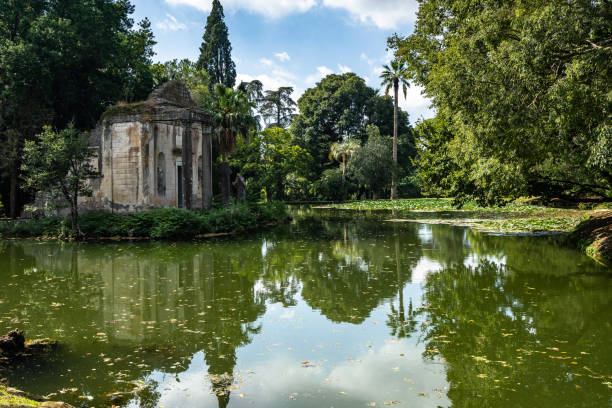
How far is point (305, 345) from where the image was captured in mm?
7109

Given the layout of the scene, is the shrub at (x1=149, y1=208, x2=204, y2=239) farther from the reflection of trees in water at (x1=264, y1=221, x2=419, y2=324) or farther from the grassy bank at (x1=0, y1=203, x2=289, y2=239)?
the reflection of trees in water at (x1=264, y1=221, x2=419, y2=324)

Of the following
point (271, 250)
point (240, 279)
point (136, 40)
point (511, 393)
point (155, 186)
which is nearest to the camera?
point (511, 393)

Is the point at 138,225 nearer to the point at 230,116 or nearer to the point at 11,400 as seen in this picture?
the point at 230,116

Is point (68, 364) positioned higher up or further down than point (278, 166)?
further down

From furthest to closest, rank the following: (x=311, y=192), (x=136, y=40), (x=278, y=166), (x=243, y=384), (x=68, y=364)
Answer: (x=311, y=192), (x=278, y=166), (x=136, y=40), (x=68, y=364), (x=243, y=384)

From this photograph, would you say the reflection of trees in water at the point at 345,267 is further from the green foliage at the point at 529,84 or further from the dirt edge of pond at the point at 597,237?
the dirt edge of pond at the point at 597,237

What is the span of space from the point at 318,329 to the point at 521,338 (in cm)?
339

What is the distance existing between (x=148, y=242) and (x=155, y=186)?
5435 mm

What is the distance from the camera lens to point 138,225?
2217cm

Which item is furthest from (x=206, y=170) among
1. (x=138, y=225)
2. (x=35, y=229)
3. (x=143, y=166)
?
(x=35, y=229)

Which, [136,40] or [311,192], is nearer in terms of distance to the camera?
[136,40]

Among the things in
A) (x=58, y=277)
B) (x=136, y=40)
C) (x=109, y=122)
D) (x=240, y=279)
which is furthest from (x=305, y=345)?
(x=136, y=40)

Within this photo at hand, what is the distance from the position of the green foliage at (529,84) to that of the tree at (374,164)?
123 ft

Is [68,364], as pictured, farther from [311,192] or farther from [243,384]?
[311,192]
